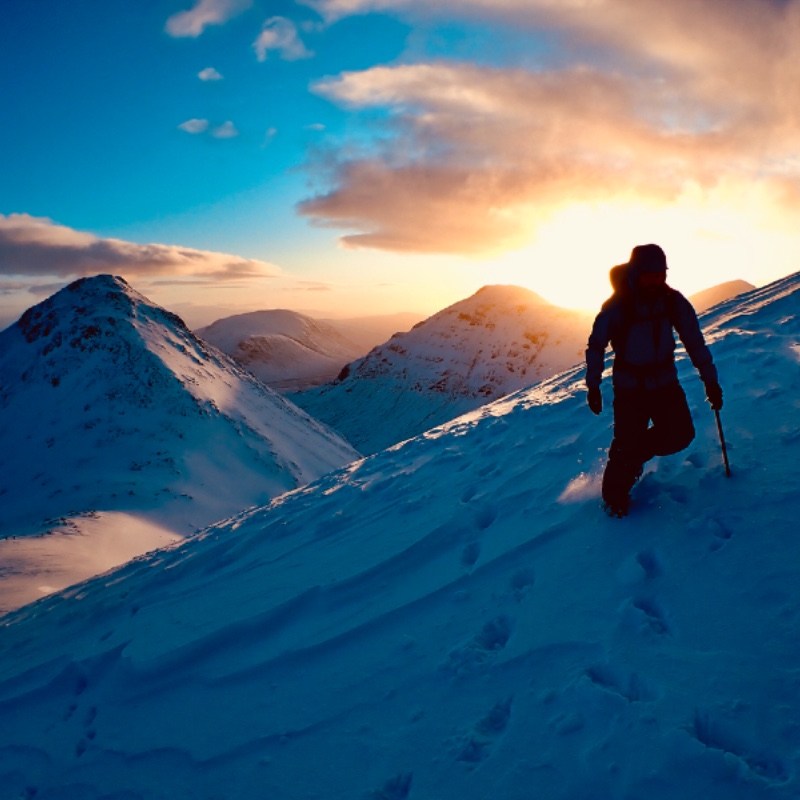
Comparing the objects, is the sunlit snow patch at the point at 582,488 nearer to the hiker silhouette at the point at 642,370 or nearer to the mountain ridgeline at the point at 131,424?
the hiker silhouette at the point at 642,370

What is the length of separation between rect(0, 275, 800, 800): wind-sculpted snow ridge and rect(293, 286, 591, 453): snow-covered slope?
4935 centimetres

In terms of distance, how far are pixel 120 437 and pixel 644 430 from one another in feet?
76.0

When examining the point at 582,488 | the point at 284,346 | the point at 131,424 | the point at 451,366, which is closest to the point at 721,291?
the point at 451,366

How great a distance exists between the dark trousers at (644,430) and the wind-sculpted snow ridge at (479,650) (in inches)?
14.4

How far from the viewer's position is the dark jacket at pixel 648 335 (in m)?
5.09

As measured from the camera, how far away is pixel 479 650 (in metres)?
4.37

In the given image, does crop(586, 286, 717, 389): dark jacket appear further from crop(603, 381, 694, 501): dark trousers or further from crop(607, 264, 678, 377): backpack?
crop(603, 381, 694, 501): dark trousers

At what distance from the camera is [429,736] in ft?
12.4

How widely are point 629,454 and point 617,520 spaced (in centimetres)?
60

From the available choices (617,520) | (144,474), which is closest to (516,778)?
(617,520)

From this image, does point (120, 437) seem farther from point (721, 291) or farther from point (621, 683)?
point (721, 291)

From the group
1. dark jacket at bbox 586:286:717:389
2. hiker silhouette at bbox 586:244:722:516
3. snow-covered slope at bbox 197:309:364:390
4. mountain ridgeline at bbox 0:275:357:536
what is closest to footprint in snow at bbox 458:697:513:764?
hiker silhouette at bbox 586:244:722:516

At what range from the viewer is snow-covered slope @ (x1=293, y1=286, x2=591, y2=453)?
2549 inches

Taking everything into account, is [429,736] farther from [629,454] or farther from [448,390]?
[448,390]
